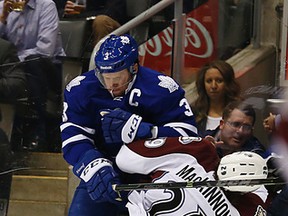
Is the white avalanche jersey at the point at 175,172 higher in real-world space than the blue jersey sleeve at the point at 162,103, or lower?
lower

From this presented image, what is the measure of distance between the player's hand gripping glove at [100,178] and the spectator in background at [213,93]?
3.82 ft

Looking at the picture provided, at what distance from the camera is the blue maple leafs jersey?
14.1ft

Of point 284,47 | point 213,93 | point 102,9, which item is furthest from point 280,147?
point 102,9

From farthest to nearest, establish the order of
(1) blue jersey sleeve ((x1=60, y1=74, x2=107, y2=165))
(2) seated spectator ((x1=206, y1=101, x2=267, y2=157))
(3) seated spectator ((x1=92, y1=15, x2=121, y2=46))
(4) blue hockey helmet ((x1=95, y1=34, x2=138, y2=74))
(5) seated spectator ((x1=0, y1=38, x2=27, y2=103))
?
1. (5) seated spectator ((x1=0, y1=38, x2=27, y2=103))
2. (3) seated spectator ((x1=92, y1=15, x2=121, y2=46))
3. (2) seated spectator ((x1=206, y1=101, x2=267, y2=157))
4. (1) blue jersey sleeve ((x1=60, y1=74, x2=107, y2=165))
5. (4) blue hockey helmet ((x1=95, y1=34, x2=138, y2=74))

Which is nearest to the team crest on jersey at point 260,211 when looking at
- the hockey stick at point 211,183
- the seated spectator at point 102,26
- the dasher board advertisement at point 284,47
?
the hockey stick at point 211,183

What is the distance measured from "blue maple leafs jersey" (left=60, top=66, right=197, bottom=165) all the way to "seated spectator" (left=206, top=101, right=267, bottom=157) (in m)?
0.31

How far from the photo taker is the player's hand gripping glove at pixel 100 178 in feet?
13.5

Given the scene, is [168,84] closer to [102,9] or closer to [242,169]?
[242,169]

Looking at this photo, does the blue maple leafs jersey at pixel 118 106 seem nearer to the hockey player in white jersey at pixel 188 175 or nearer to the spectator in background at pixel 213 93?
the hockey player in white jersey at pixel 188 175

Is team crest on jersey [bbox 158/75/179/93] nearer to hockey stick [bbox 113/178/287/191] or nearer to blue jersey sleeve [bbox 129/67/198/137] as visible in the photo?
blue jersey sleeve [bbox 129/67/198/137]

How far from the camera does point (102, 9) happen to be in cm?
629

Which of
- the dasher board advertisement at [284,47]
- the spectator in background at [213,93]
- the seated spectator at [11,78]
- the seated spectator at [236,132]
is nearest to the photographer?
the seated spectator at [236,132]

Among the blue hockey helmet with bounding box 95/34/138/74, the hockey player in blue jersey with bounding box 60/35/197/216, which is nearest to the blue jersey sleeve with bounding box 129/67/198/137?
the hockey player in blue jersey with bounding box 60/35/197/216

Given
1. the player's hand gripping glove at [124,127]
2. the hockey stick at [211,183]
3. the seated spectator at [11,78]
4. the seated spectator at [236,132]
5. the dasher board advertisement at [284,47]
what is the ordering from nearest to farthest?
the hockey stick at [211,183], the player's hand gripping glove at [124,127], the seated spectator at [236,132], the dasher board advertisement at [284,47], the seated spectator at [11,78]
